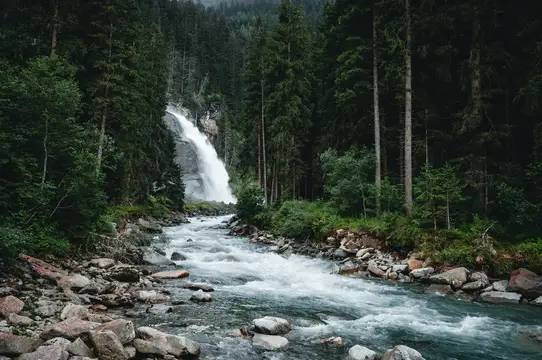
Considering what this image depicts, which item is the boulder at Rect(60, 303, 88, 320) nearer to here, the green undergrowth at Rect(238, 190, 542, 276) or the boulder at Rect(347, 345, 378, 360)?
the boulder at Rect(347, 345, 378, 360)

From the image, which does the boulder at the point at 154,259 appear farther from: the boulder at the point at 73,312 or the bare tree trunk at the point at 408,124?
the bare tree trunk at the point at 408,124

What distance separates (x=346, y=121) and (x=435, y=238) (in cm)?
1257

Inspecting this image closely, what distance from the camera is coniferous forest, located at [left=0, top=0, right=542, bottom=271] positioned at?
11.8 m

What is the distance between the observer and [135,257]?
47.4ft

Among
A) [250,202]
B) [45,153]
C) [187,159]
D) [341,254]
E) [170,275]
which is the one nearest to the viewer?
[45,153]

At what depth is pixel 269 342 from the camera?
23.0 ft

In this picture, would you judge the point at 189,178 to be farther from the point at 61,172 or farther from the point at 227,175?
the point at 61,172

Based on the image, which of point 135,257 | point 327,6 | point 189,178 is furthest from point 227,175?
point 135,257

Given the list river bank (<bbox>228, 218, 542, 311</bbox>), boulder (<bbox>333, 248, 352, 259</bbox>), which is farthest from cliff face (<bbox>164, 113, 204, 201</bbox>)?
boulder (<bbox>333, 248, 352, 259</bbox>)

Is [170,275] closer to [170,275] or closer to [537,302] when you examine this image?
[170,275]

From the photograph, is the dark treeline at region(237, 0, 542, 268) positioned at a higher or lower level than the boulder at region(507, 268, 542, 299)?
higher

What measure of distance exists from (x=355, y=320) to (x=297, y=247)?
34.4 ft

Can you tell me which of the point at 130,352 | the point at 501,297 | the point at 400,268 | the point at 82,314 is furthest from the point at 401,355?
the point at 400,268

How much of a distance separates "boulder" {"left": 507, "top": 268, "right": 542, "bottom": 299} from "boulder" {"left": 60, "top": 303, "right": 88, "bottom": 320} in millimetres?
10938
